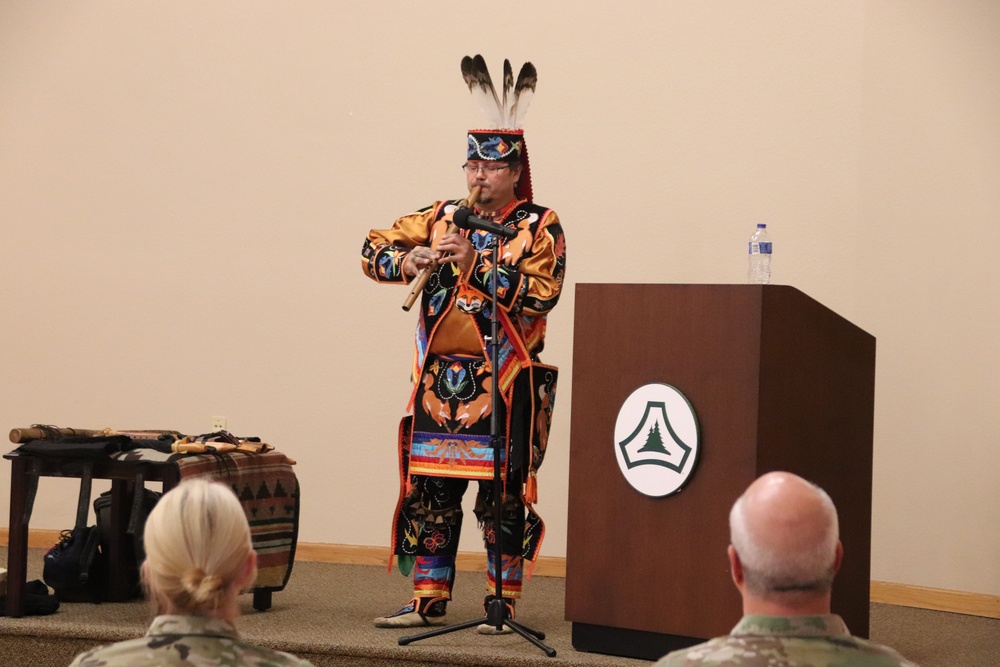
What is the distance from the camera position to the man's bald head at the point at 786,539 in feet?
4.93

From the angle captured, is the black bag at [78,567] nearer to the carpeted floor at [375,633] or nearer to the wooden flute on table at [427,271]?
the carpeted floor at [375,633]

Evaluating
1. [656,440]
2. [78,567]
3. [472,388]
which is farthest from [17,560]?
[656,440]

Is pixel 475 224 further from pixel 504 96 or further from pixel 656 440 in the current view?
pixel 656 440

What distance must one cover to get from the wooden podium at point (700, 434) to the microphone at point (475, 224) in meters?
0.27

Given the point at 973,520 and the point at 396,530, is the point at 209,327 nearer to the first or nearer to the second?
the point at 396,530

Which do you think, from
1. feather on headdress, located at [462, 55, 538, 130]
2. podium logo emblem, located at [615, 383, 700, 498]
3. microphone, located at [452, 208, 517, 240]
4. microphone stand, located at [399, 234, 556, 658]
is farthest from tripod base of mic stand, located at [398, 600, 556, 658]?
feather on headdress, located at [462, 55, 538, 130]

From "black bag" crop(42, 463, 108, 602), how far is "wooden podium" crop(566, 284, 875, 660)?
166cm

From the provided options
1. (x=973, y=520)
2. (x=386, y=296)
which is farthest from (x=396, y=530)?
(x=973, y=520)

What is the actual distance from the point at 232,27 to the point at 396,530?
2.90m

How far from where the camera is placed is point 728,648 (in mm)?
1472

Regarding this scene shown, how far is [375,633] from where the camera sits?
3.55 m

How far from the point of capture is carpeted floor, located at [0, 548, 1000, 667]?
3273mm

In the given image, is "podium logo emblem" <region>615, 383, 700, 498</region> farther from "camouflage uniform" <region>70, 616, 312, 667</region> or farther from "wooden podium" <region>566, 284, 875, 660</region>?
"camouflage uniform" <region>70, 616, 312, 667</region>

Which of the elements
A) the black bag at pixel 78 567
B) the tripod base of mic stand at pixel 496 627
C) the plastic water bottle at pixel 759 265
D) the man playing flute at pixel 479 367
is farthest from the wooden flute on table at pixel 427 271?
the black bag at pixel 78 567
